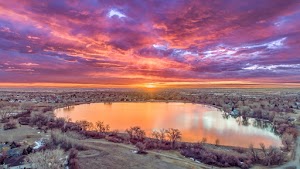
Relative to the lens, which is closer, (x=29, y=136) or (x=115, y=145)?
(x=115, y=145)

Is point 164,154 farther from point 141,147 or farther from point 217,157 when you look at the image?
point 217,157

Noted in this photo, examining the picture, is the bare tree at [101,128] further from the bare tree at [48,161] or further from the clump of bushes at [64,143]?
the bare tree at [48,161]

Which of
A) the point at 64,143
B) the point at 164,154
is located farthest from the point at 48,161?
the point at 164,154

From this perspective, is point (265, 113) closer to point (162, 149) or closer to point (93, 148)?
point (162, 149)

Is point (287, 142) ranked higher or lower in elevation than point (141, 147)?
higher

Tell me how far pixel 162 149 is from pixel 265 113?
1172 inches

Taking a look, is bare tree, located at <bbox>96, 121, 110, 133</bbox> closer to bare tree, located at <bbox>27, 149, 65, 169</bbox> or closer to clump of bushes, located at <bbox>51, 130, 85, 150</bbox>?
clump of bushes, located at <bbox>51, 130, 85, 150</bbox>

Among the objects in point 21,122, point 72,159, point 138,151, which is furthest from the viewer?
point 21,122

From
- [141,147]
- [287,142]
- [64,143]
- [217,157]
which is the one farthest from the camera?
[287,142]

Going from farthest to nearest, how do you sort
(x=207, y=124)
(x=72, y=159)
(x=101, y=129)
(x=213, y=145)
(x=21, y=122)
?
(x=207, y=124) < (x=21, y=122) < (x=101, y=129) < (x=213, y=145) < (x=72, y=159)

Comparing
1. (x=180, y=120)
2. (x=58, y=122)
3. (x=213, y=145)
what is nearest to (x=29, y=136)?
(x=58, y=122)

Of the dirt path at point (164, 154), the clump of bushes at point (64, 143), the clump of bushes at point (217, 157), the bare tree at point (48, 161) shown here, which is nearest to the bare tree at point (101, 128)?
the dirt path at point (164, 154)

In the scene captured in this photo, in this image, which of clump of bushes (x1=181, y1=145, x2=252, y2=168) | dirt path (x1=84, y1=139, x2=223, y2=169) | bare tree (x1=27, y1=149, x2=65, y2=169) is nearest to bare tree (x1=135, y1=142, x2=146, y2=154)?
dirt path (x1=84, y1=139, x2=223, y2=169)

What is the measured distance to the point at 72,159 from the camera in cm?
1984
